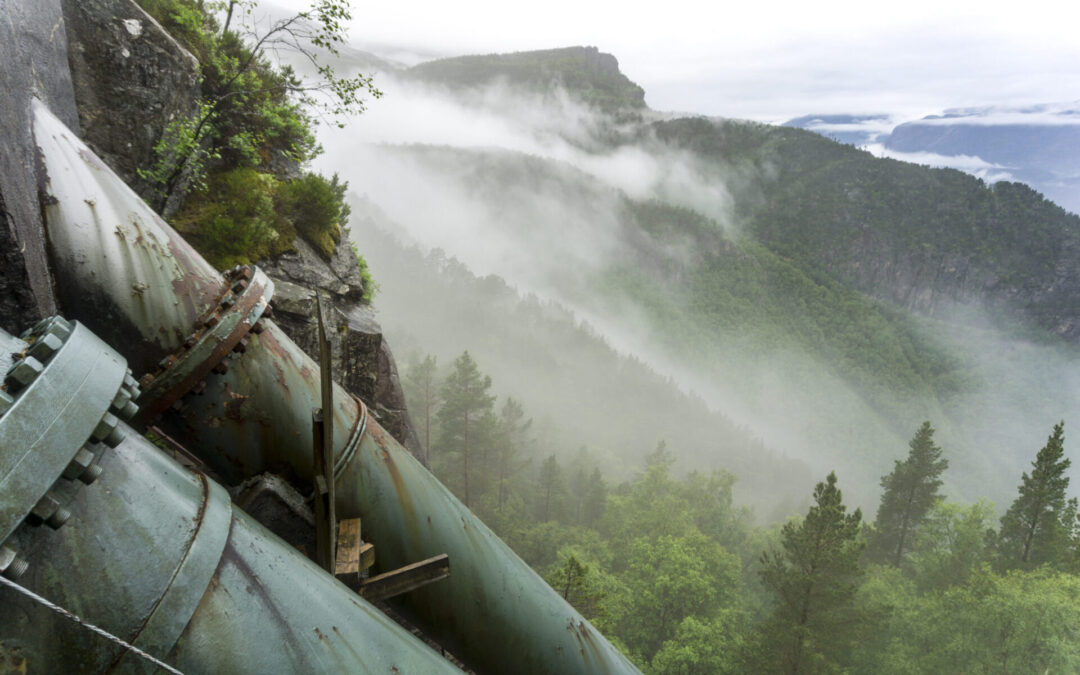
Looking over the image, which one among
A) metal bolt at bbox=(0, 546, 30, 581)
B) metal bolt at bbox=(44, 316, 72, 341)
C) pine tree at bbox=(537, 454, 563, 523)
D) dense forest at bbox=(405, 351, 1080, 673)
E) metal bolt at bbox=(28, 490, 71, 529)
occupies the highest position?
metal bolt at bbox=(44, 316, 72, 341)

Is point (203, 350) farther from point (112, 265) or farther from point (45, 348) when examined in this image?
point (45, 348)

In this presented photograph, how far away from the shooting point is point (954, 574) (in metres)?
30.4

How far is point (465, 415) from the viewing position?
42781 millimetres

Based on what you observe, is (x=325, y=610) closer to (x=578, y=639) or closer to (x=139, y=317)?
(x=139, y=317)

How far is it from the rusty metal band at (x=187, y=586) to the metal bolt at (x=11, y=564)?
0.44 meters

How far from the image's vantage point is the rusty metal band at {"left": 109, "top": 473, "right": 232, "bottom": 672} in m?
1.86

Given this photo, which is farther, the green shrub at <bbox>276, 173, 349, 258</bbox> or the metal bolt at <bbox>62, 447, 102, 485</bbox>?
the green shrub at <bbox>276, 173, 349, 258</bbox>

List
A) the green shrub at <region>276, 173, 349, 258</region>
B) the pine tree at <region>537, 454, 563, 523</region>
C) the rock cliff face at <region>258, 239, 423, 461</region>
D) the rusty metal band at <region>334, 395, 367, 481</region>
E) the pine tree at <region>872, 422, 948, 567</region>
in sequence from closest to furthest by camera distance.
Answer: the rusty metal band at <region>334, 395, 367, 481</region>
the rock cliff face at <region>258, 239, 423, 461</region>
the green shrub at <region>276, 173, 349, 258</region>
the pine tree at <region>872, 422, 948, 567</region>
the pine tree at <region>537, 454, 563, 523</region>

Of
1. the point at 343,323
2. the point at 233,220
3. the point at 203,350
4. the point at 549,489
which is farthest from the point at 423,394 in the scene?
the point at 203,350

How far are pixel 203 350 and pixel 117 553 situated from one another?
79.9 inches

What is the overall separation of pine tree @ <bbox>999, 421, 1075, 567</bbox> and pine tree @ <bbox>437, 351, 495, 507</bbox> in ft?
112

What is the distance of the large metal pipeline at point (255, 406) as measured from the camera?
3.54m

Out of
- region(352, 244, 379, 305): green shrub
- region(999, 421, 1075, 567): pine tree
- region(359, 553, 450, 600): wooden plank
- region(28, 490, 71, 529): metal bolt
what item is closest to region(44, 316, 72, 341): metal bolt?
region(28, 490, 71, 529): metal bolt

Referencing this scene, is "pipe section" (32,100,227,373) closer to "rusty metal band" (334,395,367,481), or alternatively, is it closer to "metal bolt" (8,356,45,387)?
"rusty metal band" (334,395,367,481)
